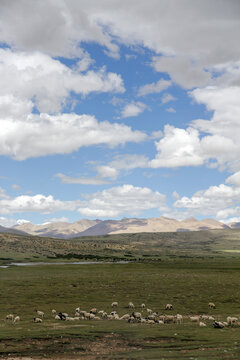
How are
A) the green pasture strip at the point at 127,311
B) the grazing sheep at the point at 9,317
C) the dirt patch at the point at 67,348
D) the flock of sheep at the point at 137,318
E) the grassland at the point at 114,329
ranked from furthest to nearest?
the grazing sheep at the point at 9,317, the flock of sheep at the point at 137,318, the green pasture strip at the point at 127,311, the grassland at the point at 114,329, the dirt patch at the point at 67,348

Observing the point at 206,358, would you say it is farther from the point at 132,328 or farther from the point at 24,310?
the point at 24,310

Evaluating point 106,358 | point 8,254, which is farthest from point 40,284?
point 8,254

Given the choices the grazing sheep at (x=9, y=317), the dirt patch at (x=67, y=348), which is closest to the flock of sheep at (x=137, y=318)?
the grazing sheep at (x=9, y=317)

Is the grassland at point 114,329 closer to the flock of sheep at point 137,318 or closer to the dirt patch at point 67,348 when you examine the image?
the dirt patch at point 67,348

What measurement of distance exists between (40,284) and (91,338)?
129ft

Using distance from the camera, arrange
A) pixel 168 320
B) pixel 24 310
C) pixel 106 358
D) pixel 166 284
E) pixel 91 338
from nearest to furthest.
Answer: pixel 106 358 → pixel 91 338 → pixel 168 320 → pixel 24 310 → pixel 166 284

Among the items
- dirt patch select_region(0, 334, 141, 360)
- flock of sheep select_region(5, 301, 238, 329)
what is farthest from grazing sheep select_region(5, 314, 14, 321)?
dirt patch select_region(0, 334, 141, 360)

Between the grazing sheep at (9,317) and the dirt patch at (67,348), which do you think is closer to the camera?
the dirt patch at (67,348)

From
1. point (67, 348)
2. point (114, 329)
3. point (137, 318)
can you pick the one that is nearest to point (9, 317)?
point (114, 329)

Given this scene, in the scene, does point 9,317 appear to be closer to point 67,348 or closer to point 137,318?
point 137,318

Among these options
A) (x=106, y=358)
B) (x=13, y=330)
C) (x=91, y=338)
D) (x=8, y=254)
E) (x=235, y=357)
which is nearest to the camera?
(x=235, y=357)

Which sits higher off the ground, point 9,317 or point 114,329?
point 114,329

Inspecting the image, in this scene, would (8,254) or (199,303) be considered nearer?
(199,303)

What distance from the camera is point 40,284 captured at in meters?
66.2
